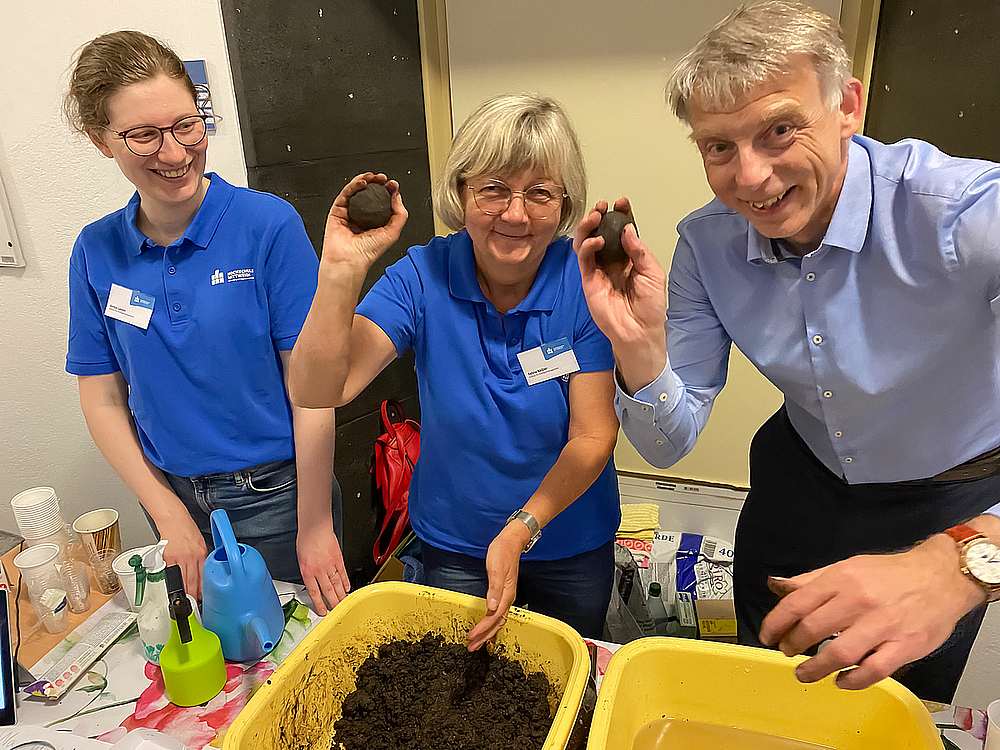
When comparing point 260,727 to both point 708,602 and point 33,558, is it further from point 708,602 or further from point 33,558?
point 708,602

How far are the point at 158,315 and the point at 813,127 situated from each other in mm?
1283

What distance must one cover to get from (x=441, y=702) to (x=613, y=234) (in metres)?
0.76

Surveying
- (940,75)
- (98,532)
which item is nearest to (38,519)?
(98,532)

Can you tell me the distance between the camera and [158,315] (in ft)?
4.61

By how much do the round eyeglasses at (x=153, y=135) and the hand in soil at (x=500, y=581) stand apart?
38.6 inches

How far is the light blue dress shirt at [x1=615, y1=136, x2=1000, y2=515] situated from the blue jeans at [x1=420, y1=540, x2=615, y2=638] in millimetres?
360

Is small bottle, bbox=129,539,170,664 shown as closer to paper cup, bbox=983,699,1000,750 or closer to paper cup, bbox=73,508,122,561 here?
paper cup, bbox=73,508,122,561

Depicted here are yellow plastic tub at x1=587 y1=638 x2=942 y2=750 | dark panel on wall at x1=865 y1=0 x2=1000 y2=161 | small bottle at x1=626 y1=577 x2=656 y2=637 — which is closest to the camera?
yellow plastic tub at x1=587 y1=638 x2=942 y2=750

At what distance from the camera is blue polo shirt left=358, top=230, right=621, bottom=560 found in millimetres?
1256

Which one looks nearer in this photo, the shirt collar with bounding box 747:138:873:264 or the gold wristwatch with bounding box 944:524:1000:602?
the gold wristwatch with bounding box 944:524:1000:602

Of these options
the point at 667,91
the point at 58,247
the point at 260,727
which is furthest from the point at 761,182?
the point at 58,247

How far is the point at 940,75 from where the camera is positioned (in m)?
1.81

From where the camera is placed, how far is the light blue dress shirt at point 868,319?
949 millimetres

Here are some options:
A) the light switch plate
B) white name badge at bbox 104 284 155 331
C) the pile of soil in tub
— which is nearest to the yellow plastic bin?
the pile of soil in tub
